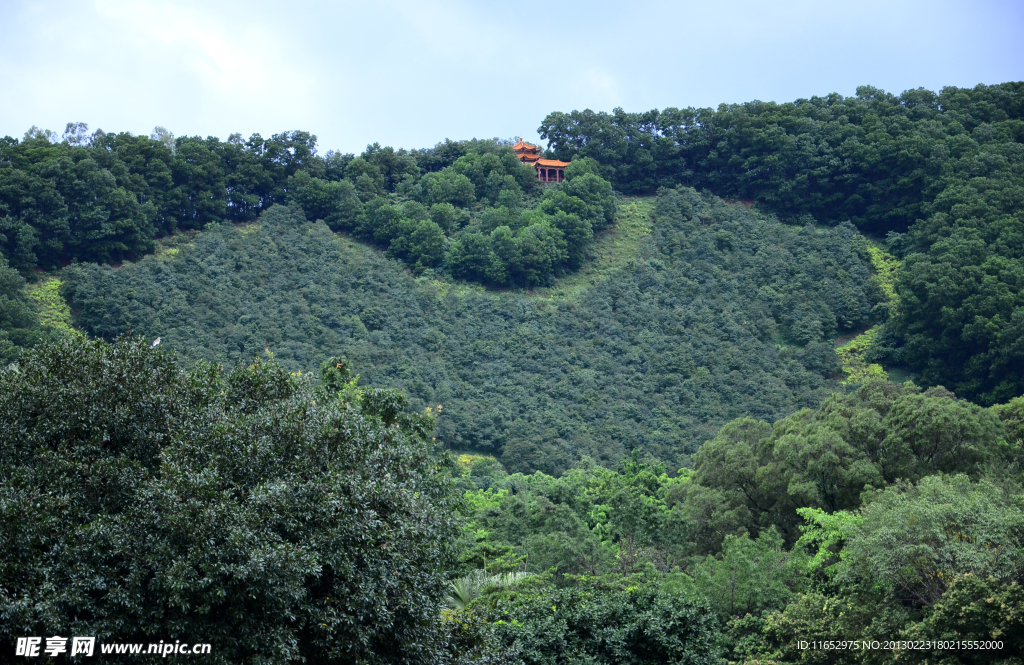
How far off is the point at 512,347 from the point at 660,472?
50.8 feet

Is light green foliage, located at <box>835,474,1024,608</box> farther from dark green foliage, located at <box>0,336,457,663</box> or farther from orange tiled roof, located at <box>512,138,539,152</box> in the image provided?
orange tiled roof, located at <box>512,138,539,152</box>

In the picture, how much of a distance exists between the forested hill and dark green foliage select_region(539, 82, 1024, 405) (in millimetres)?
3722

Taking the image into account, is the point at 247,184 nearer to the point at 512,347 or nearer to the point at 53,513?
the point at 512,347

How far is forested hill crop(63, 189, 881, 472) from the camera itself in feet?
151

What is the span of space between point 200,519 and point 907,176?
57.9 m

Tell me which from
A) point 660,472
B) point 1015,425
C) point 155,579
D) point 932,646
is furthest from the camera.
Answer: point 660,472

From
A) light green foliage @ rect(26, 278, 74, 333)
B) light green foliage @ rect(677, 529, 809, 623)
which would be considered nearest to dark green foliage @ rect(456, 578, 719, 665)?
light green foliage @ rect(677, 529, 809, 623)

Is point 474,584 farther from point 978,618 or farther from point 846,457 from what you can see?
point 846,457

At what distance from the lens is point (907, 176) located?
60094mm

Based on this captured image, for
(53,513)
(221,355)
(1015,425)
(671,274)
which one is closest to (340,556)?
(53,513)

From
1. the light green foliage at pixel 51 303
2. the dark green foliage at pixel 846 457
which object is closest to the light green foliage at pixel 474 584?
the dark green foliage at pixel 846 457

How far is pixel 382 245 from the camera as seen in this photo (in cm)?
5844

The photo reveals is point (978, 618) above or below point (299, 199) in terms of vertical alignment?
below

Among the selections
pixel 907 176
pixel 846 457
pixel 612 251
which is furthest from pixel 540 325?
pixel 846 457
